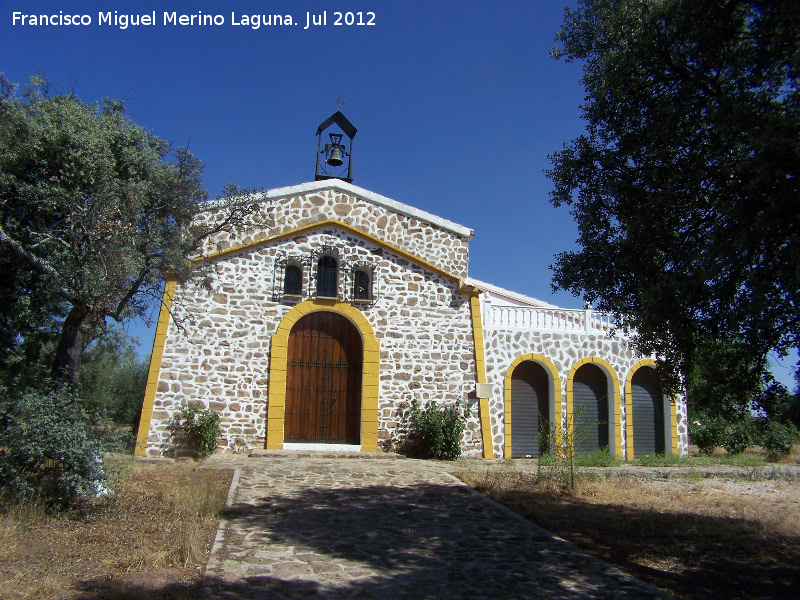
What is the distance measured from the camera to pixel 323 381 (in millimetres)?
14320

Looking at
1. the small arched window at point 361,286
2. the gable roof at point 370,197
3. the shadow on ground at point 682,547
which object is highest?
the gable roof at point 370,197

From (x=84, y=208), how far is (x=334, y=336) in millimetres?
7337

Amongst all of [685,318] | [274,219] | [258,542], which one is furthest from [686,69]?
[274,219]

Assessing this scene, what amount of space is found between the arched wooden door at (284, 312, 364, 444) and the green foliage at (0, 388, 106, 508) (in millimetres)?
6451

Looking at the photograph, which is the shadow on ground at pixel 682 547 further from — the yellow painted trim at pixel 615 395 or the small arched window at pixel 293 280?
the yellow painted trim at pixel 615 395

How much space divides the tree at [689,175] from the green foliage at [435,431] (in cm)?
647

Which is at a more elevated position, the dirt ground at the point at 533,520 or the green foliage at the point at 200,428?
the green foliage at the point at 200,428

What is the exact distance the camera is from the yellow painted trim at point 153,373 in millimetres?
12789

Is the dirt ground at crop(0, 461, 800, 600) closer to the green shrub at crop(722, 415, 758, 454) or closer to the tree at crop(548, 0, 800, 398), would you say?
the tree at crop(548, 0, 800, 398)

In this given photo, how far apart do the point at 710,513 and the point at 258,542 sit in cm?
725

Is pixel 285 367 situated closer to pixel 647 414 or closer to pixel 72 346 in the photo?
pixel 72 346

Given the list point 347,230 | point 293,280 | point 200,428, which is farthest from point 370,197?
point 200,428

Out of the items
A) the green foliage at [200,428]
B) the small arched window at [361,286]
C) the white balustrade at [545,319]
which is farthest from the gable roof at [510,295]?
the green foliage at [200,428]

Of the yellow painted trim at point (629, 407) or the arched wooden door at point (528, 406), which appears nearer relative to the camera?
the arched wooden door at point (528, 406)
